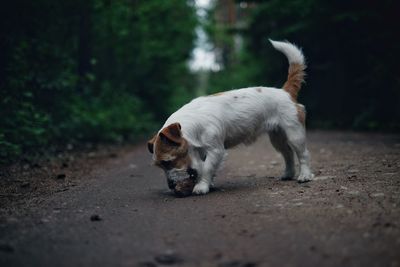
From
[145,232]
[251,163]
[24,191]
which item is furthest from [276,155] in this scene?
[145,232]

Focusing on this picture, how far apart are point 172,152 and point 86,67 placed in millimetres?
9720

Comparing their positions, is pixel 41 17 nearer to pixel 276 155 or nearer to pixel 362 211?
pixel 276 155

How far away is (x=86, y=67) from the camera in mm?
14211

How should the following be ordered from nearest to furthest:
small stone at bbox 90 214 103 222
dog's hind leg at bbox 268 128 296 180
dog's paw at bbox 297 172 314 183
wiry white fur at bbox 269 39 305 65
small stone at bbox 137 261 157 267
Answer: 1. small stone at bbox 137 261 157 267
2. small stone at bbox 90 214 103 222
3. dog's paw at bbox 297 172 314 183
4. dog's hind leg at bbox 268 128 296 180
5. wiry white fur at bbox 269 39 305 65

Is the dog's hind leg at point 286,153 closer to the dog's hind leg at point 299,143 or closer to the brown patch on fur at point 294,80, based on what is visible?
the dog's hind leg at point 299,143

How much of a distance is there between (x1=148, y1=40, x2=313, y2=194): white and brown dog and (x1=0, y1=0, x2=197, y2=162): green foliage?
10.2 feet

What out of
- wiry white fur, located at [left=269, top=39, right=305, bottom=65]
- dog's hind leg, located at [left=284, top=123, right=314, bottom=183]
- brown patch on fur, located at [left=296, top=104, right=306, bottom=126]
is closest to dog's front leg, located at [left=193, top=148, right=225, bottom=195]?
dog's hind leg, located at [left=284, top=123, right=314, bottom=183]

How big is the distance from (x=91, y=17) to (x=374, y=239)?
13263mm

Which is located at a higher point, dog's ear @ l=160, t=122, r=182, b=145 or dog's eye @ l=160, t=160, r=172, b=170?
dog's ear @ l=160, t=122, r=182, b=145

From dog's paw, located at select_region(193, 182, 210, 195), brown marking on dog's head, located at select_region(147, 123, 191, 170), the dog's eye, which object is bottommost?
dog's paw, located at select_region(193, 182, 210, 195)

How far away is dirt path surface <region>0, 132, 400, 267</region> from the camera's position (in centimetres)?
312

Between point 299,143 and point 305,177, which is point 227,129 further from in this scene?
point 305,177

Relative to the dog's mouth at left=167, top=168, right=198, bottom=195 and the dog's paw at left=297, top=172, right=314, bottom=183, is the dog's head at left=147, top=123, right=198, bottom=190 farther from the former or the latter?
the dog's paw at left=297, top=172, right=314, bottom=183

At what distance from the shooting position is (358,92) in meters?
15.8
